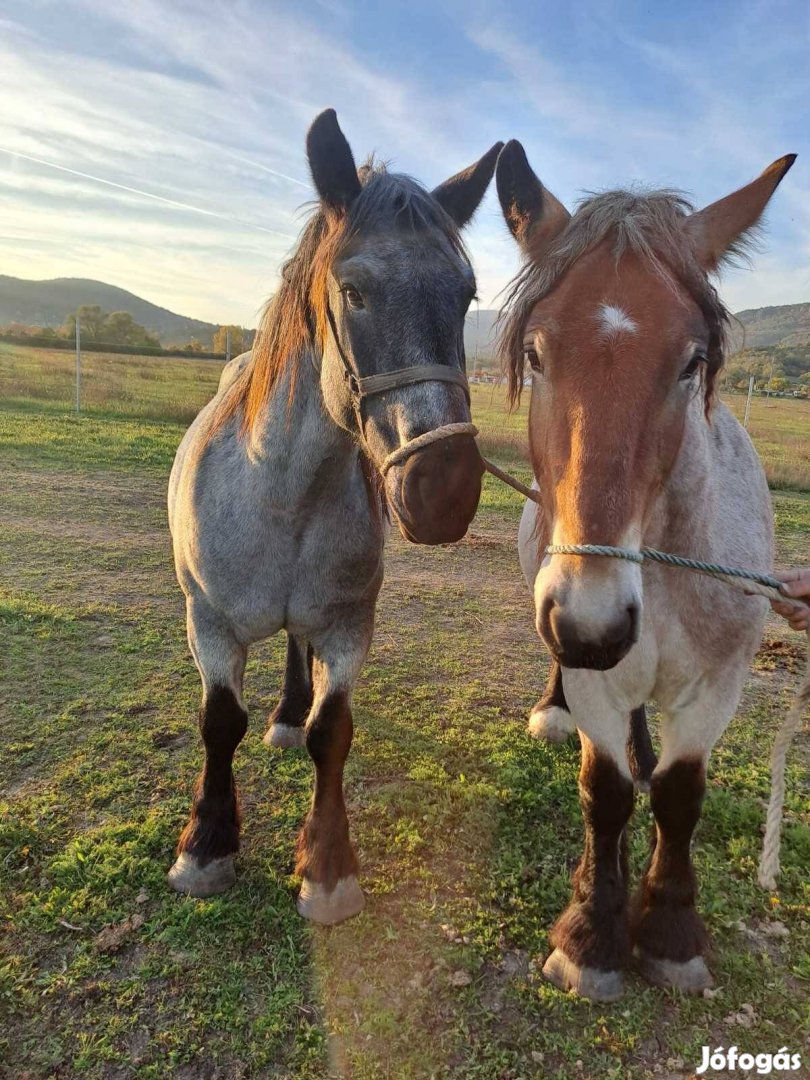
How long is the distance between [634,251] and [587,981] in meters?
2.38

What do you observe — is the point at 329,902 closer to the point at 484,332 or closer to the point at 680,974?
the point at 680,974

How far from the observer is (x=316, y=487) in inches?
103

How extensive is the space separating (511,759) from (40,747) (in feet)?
8.42

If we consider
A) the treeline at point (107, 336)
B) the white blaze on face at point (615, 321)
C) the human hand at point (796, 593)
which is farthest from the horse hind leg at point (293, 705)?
the treeline at point (107, 336)

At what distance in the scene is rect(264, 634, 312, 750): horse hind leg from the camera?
12.3 feet

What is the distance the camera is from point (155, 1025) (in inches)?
83.4

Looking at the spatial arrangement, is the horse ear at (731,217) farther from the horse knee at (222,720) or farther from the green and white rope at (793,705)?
the horse knee at (222,720)


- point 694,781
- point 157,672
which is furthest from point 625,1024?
point 157,672

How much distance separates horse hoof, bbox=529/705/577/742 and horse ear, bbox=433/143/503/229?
2763mm

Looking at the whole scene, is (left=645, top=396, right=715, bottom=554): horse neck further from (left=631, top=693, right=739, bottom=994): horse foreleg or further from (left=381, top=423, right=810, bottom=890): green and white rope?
(left=631, top=693, right=739, bottom=994): horse foreleg

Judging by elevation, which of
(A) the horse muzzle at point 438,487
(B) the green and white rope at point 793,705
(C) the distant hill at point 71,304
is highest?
(C) the distant hill at point 71,304

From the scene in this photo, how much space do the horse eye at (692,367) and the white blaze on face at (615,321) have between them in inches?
7.6

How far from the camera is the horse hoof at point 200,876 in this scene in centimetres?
266

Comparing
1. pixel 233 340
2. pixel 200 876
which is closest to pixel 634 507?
pixel 200 876
